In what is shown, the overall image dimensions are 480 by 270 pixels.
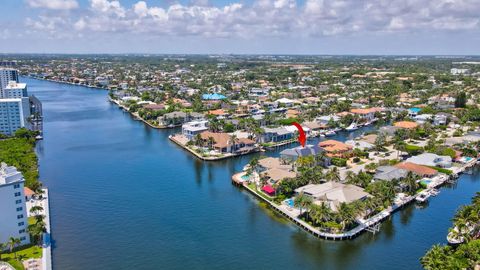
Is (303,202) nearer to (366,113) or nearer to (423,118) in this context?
(423,118)

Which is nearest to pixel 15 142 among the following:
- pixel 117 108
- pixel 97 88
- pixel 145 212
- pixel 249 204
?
pixel 145 212

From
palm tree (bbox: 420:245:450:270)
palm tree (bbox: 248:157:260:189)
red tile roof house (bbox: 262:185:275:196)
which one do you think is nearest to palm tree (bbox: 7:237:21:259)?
red tile roof house (bbox: 262:185:275:196)

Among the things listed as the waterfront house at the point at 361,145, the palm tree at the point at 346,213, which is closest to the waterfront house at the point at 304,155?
the waterfront house at the point at 361,145

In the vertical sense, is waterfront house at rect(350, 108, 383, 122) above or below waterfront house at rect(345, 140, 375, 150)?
above

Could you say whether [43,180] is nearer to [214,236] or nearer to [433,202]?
[214,236]

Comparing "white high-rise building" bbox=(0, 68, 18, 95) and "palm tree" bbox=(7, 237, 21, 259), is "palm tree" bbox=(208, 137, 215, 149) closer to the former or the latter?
"palm tree" bbox=(7, 237, 21, 259)

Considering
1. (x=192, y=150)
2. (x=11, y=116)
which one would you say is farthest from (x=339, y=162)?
(x=11, y=116)
